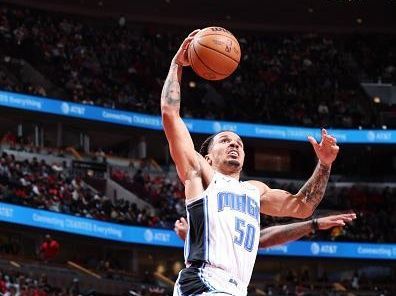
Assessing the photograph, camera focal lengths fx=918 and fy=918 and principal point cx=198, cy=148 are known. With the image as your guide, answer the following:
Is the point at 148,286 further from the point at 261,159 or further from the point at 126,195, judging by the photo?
the point at 261,159

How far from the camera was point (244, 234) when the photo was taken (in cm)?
612

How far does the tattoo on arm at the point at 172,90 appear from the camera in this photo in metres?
6.46

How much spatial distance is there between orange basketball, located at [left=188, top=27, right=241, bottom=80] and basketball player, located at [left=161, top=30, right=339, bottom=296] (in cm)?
21

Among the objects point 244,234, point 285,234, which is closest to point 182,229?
point 244,234

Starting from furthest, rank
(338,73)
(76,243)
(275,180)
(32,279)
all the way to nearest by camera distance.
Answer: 1. (338,73)
2. (275,180)
3. (76,243)
4. (32,279)

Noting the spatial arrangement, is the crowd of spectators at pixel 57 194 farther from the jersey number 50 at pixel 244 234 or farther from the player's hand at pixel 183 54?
the jersey number 50 at pixel 244 234

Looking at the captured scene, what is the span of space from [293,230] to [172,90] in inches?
51.4

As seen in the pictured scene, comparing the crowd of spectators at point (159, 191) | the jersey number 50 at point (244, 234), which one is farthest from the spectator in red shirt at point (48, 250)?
the jersey number 50 at point (244, 234)

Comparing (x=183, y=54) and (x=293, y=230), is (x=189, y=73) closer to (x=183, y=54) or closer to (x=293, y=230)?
(x=183, y=54)

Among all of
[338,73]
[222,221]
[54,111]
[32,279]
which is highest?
[338,73]

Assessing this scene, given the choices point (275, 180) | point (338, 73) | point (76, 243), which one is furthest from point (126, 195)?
point (338, 73)

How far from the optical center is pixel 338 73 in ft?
132

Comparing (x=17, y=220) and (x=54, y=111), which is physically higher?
(x=54, y=111)

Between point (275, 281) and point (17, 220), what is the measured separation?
1048 centimetres
